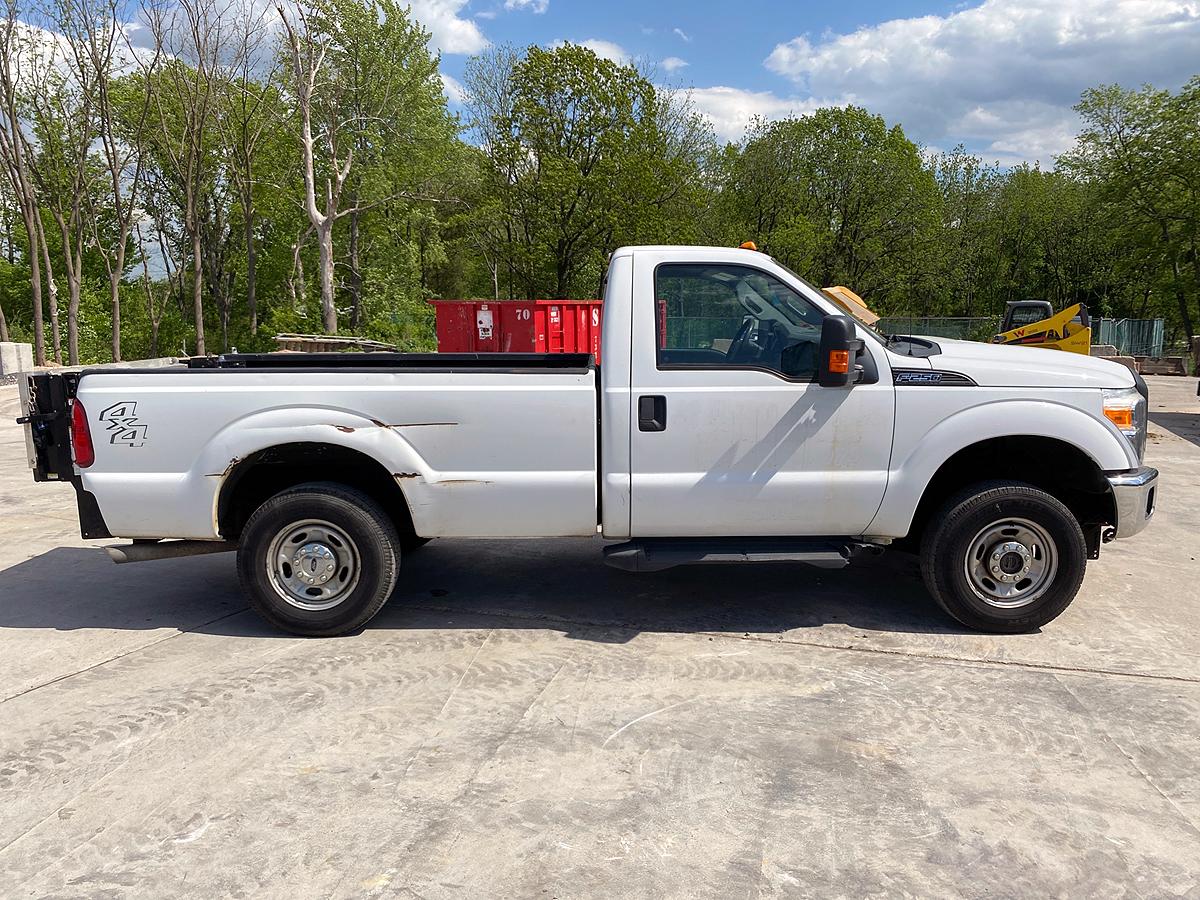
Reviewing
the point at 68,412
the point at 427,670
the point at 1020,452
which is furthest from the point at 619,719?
the point at 68,412

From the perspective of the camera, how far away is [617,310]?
4.53 metres

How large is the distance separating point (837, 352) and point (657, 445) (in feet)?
3.38

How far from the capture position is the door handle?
A: 14.6 feet

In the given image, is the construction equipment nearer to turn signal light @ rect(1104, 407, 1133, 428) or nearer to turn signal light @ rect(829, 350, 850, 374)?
turn signal light @ rect(1104, 407, 1133, 428)

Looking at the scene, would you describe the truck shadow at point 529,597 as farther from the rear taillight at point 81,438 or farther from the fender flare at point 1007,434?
the rear taillight at point 81,438

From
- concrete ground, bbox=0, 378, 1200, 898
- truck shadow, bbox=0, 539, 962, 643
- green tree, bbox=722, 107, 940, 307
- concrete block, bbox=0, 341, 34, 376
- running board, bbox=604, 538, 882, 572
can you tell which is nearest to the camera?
concrete ground, bbox=0, 378, 1200, 898

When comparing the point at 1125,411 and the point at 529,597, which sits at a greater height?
the point at 1125,411

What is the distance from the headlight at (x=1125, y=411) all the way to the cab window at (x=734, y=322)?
1.59m

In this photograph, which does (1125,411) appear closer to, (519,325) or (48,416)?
(48,416)

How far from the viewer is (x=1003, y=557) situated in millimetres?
4609

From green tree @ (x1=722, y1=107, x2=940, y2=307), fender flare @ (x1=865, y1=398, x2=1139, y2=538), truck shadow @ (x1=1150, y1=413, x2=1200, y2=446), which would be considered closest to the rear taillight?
fender flare @ (x1=865, y1=398, x2=1139, y2=538)

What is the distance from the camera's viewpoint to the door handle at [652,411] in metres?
4.46

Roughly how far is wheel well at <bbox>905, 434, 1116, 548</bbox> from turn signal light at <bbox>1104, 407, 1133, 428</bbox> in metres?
0.24

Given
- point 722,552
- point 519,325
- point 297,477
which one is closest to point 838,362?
point 722,552
